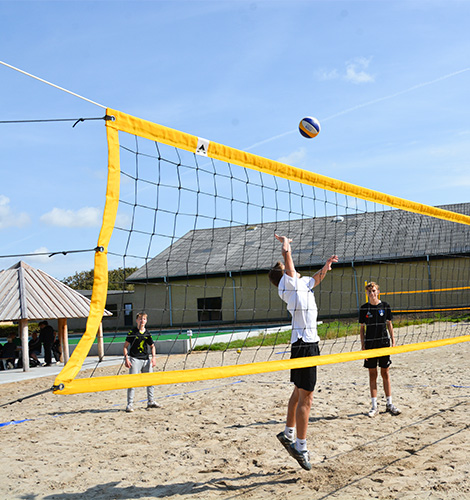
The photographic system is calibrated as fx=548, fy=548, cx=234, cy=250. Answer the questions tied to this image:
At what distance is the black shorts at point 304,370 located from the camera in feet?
13.0

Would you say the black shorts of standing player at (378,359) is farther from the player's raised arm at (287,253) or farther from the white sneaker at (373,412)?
the player's raised arm at (287,253)

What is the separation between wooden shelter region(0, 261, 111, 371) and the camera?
1252cm

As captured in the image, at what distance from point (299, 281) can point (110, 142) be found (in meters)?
1.74

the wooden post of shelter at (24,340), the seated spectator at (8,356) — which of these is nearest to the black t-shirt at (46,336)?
the seated spectator at (8,356)

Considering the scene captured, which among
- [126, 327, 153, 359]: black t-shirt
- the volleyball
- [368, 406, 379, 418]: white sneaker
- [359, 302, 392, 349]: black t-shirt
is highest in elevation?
the volleyball

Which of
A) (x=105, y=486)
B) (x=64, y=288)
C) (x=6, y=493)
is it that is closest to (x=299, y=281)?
(x=105, y=486)

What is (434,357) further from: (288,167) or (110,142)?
(110,142)

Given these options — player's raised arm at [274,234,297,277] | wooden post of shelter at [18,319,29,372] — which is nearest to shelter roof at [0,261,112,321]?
wooden post of shelter at [18,319,29,372]

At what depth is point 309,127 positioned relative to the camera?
6.37m

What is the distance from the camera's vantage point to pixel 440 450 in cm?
434

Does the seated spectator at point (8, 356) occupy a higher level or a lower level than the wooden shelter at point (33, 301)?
lower

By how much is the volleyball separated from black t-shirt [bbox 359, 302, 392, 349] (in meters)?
2.05

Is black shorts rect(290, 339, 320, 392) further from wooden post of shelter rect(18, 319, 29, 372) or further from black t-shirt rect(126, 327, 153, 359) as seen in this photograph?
wooden post of shelter rect(18, 319, 29, 372)

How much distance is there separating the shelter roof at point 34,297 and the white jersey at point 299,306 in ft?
28.4
